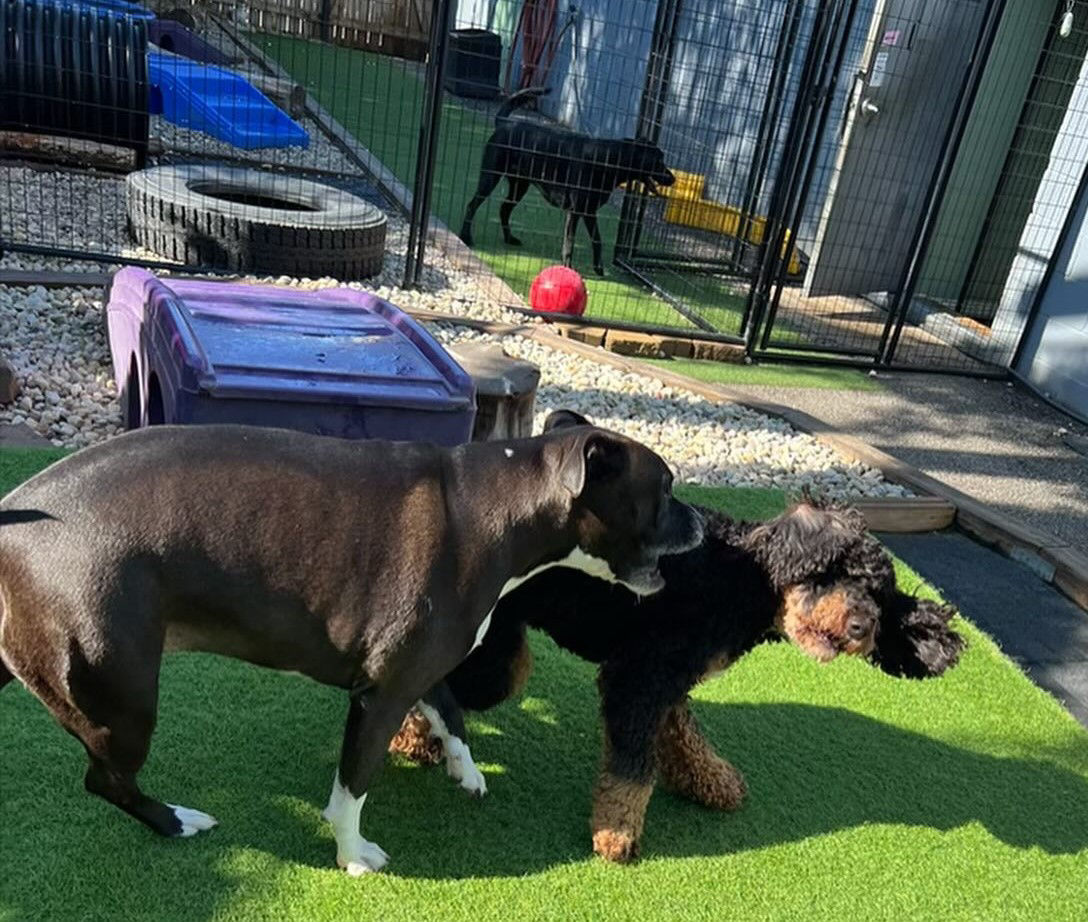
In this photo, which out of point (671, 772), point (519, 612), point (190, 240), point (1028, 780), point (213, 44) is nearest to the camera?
point (519, 612)

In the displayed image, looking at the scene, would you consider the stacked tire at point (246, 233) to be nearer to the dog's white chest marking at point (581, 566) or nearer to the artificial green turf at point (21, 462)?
the artificial green turf at point (21, 462)

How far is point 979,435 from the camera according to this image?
759cm

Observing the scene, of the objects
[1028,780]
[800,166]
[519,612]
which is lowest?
[1028,780]

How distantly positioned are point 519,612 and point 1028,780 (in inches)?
85.5

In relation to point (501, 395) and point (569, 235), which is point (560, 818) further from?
point (569, 235)

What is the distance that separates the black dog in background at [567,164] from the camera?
9.20 m

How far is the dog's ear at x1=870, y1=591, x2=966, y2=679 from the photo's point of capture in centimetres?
310

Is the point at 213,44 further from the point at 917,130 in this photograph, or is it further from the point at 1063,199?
the point at 1063,199

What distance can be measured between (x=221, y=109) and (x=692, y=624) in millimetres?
9793

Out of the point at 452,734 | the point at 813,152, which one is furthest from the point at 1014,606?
the point at 813,152

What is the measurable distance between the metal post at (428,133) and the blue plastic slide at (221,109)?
3860 mm

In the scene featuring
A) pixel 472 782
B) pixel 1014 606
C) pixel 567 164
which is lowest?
pixel 1014 606

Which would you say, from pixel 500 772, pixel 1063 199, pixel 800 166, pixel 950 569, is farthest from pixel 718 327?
pixel 500 772

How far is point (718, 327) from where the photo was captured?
8.86m
